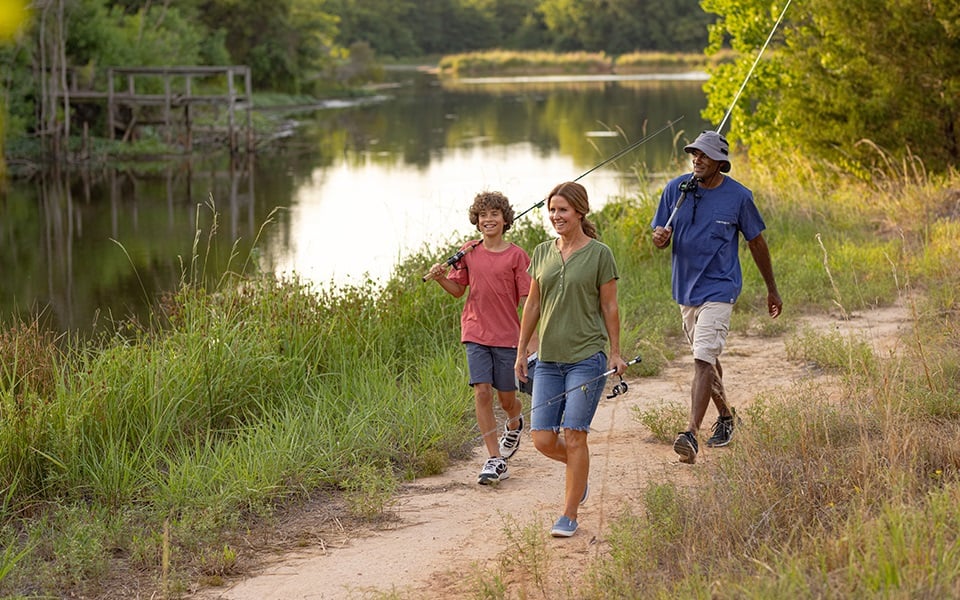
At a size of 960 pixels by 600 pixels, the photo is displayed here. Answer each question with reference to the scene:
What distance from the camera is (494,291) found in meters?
6.19

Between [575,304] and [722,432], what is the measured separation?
1.69m

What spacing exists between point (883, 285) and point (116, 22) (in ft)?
108

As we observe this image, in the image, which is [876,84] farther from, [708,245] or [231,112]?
[231,112]

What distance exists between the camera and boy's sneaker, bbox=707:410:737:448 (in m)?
6.60

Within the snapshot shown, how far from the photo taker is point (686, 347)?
9469 millimetres

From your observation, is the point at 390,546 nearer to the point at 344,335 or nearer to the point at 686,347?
the point at 344,335

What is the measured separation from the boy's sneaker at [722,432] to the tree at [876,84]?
869 centimetres

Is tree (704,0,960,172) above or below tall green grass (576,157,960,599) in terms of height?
above

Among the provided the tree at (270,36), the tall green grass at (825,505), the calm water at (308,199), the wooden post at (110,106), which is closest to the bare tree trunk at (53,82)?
the wooden post at (110,106)

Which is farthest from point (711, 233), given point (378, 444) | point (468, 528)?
point (378, 444)

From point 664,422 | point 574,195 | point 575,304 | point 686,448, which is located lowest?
point 664,422

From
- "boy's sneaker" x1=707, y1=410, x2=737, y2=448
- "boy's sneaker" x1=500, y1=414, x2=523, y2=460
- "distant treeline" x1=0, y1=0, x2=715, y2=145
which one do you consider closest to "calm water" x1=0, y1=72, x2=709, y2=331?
"boy's sneaker" x1=500, y1=414, x2=523, y2=460

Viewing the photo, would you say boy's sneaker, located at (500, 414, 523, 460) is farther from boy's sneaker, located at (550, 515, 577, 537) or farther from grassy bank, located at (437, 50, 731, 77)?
grassy bank, located at (437, 50, 731, 77)

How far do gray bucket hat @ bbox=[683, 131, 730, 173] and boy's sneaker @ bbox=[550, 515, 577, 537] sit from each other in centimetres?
197
